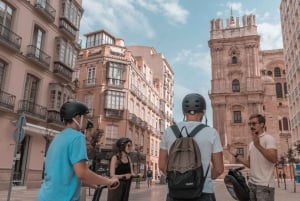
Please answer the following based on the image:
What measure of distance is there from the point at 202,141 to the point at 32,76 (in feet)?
56.7

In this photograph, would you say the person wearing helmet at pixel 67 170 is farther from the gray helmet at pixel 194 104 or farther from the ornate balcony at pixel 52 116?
the ornate balcony at pixel 52 116

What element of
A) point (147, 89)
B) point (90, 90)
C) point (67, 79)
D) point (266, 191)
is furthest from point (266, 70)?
point (266, 191)

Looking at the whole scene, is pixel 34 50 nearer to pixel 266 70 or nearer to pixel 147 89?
pixel 147 89

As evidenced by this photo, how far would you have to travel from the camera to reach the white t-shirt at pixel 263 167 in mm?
3980

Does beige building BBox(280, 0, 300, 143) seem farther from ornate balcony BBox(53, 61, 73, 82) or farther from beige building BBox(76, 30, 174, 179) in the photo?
ornate balcony BBox(53, 61, 73, 82)

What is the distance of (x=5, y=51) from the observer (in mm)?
16172

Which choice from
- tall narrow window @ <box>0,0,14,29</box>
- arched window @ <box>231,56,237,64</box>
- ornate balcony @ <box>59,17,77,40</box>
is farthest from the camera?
arched window @ <box>231,56,237,64</box>

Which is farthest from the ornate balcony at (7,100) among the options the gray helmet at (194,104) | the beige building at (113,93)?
the beige building at (113,93)

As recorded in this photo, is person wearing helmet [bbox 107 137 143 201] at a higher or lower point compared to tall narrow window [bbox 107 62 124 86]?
lower

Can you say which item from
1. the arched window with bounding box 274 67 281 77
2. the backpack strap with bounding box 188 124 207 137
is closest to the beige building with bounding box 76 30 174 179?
the backpack strap with bounding box 188 124 207 137

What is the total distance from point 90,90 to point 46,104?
16315 mm

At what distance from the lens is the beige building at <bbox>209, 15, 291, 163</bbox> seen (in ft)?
172

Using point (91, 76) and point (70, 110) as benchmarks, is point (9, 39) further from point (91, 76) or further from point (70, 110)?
point (91, 76)

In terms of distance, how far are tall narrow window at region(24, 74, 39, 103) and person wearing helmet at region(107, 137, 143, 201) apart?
524 inches
